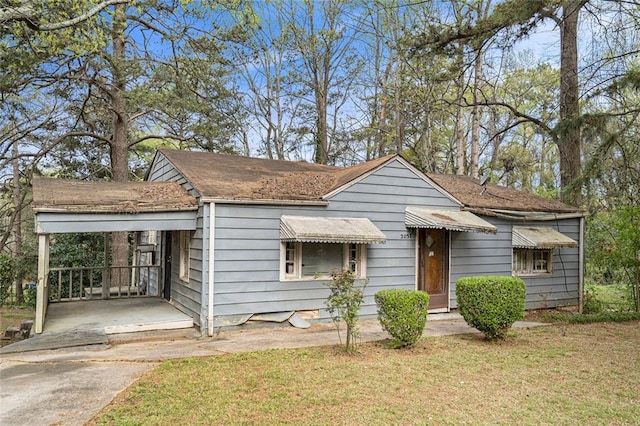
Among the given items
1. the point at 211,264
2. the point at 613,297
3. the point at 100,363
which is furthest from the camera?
the point at 613,297

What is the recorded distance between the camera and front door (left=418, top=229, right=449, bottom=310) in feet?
32.4

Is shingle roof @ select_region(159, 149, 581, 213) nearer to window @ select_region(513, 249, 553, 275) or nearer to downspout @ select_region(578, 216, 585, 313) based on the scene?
downspout @ select_region(578, 216, 585, 313)

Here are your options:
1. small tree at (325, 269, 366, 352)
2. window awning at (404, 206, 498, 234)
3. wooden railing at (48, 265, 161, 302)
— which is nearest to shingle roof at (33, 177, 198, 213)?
wooden railing at (48, 265, 161, 302)

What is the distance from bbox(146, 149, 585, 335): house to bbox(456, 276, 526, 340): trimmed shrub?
2.23m

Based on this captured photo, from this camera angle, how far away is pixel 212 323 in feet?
24.4

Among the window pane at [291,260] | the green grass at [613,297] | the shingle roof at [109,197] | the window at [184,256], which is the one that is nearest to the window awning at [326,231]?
the window pane at [291,260]

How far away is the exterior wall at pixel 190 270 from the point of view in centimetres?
779

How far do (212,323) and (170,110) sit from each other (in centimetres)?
805

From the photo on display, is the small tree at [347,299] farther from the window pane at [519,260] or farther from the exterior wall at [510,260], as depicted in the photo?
the window pane at [519,260]

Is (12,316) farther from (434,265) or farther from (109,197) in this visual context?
(434,265)

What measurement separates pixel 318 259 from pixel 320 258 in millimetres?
51

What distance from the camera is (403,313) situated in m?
6.13

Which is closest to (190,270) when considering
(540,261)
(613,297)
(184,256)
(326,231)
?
(184,256)

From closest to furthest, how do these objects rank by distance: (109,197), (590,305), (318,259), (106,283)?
(109,197), (318,259), (106,283), (590,305)
